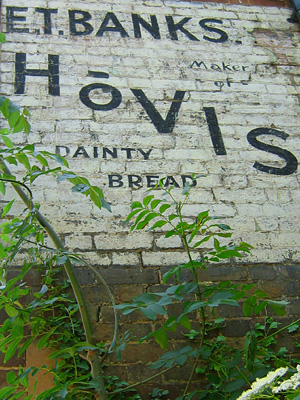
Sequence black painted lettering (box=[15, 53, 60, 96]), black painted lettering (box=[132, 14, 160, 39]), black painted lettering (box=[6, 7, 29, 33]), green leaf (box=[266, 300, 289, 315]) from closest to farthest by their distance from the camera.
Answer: green leaf (box=[266, 300, 289, 315]) → black painted lettering (box=[15, 53, 60, 96]) → black painted lettering (box=[6, 7, 29, 33]) → black painted lettering (box=[132, 14, 160, 39])

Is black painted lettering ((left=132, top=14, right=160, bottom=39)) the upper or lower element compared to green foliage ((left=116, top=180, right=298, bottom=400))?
upper

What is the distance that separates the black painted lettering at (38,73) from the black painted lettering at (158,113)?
586 mm

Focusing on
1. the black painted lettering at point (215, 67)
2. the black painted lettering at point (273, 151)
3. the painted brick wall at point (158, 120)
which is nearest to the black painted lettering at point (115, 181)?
the painted brick wall at point (158, 120)

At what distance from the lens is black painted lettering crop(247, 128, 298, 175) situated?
4.02 metres

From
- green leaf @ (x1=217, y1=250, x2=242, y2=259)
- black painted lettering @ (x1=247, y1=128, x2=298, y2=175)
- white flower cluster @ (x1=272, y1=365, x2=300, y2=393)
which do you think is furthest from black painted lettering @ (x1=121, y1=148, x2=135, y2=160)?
white flower cluster @ (x1=272, y1=365, x2=300, y2=393)

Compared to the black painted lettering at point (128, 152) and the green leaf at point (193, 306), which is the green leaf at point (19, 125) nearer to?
the green leaf at point (193, 306)

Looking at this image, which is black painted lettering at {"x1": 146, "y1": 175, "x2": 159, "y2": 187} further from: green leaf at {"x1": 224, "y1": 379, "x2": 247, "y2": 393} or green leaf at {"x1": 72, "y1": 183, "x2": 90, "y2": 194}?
green leaf at {"x1": 224, "y1": 379, "x2": 247, "y2": 393}

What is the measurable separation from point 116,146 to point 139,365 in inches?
61.0

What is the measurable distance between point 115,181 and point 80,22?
1.64 metres

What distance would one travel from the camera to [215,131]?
4.14 meters

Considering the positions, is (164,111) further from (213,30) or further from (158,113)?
(213,30)

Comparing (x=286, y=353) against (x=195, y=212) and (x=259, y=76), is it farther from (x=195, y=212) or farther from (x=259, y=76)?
(x=259, y=76)

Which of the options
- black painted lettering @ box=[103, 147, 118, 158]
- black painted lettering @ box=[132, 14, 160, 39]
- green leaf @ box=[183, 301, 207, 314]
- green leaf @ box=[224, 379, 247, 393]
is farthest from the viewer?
black painted lettering @ box=[132, 14, 160, 39]

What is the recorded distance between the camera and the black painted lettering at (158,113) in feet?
13.4
